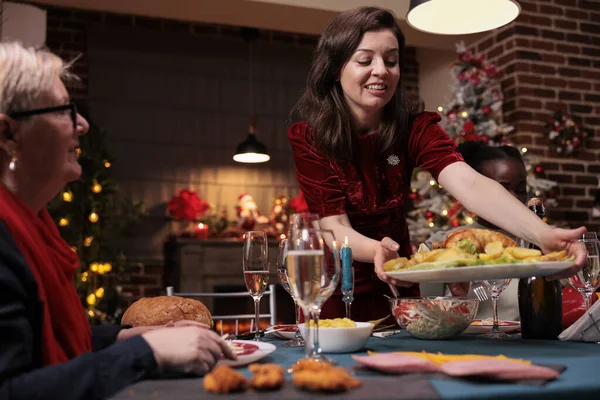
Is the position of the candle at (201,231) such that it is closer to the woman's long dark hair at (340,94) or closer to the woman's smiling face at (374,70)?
the woman's long dark hair at (340,94)

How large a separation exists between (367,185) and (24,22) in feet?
12.1

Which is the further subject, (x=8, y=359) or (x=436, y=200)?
(x=436, y=200)

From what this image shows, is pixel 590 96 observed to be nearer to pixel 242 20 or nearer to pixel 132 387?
pixel 242 20

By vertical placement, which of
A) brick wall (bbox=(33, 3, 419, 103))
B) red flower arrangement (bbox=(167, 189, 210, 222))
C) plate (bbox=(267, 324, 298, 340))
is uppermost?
brick wall (bbox=(33, 3, 419, 103))

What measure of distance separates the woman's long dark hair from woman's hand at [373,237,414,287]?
564 mm

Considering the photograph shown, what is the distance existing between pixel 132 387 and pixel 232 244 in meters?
5.06

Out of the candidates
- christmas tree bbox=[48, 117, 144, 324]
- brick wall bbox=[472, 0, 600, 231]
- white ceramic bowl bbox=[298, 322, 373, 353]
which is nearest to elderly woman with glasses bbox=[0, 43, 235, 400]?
white ceramic bowl bbox=[298, 322, 373, 353]

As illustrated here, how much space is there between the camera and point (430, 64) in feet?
21.4

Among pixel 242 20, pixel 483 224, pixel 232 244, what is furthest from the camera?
pixel 232 244

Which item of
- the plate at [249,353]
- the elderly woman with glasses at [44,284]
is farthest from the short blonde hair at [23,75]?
the plate at [249,353]

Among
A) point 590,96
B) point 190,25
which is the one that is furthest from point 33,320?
point 190,25

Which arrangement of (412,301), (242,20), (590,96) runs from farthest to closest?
1. (590,96)
2. (242,20)
3. (412,301)

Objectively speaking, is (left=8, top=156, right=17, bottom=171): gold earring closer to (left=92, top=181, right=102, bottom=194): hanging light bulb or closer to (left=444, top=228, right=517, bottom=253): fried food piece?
(left=444, top=228, right=517, bottom=253): fried food piece

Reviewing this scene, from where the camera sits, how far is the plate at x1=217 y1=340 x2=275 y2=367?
101cm
